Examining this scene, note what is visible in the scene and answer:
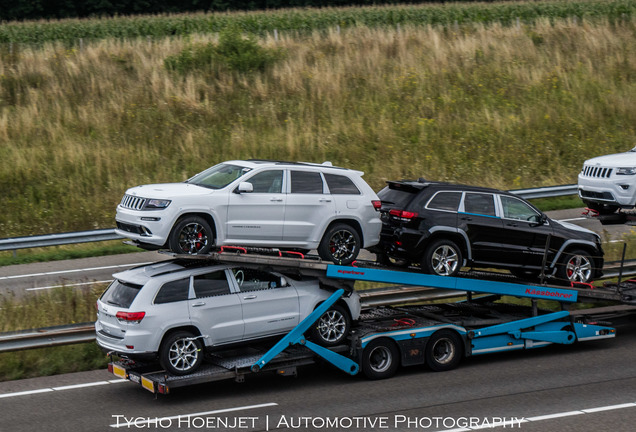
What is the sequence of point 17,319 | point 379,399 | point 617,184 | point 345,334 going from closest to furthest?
point 379,399, point 345,334, point 17,319, point 617,184

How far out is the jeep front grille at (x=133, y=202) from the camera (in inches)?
459

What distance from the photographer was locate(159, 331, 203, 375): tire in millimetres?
11297

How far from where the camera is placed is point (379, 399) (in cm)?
1167

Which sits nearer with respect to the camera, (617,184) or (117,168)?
(617,184)

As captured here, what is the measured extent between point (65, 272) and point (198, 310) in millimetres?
8642

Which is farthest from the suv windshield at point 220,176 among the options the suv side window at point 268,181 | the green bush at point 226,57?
the green bush at point 226,57

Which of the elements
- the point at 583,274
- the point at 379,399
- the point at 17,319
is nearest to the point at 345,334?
the point at 379,399

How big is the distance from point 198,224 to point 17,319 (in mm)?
4582

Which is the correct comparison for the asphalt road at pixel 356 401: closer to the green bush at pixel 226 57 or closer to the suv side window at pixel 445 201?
the suv side window at pixel 445 201

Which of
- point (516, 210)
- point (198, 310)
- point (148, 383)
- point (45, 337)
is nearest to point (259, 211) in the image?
point (198, 310)

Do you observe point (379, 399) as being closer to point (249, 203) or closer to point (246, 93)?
point (249, 203)

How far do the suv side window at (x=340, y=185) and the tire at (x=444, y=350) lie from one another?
2.61 meters

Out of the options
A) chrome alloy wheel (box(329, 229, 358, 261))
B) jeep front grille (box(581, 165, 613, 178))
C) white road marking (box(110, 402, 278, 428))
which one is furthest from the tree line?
white road marking (box(110, 402, 278, 428))

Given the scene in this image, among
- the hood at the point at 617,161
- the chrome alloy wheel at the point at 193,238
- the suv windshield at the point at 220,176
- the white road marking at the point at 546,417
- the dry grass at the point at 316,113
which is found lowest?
the white road marking at the point at 546,417
